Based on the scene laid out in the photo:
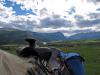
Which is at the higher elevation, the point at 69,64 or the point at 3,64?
A: the point at 3,64

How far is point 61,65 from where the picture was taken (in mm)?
4766

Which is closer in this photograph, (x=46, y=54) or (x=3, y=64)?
(x=3, y=64)

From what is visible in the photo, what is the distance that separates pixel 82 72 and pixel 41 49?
44.5 inches

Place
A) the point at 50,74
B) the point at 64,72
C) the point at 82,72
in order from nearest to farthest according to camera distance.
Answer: the point at 50,74 → the point at 64,72 → the point at 82,72

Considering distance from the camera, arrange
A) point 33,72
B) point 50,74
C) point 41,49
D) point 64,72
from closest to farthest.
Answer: point 33,72 → point 50,74 → point 41,49 → point 64,72

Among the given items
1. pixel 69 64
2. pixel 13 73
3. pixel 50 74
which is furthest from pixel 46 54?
pixel 13 73

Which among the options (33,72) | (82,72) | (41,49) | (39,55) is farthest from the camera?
(82,72)

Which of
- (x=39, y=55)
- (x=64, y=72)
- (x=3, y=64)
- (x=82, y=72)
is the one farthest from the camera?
(x=82, y=72)

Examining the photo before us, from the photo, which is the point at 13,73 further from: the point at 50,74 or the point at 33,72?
the point at 50,74

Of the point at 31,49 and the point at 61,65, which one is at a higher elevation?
the point at 31,49

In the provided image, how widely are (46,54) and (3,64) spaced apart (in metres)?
1.77

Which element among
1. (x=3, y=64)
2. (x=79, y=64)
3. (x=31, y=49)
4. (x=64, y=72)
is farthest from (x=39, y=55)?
(x=3, y=64)

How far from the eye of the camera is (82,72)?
5027mm

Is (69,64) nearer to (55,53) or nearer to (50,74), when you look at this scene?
(55,53)
